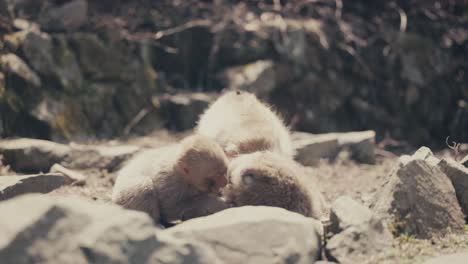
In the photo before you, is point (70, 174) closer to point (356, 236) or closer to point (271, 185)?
point (271, 185)

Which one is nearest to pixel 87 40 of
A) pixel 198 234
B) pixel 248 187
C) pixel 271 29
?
pixel 271 29

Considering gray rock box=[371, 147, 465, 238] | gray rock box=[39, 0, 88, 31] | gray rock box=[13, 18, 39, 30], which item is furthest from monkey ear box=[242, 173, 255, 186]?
gray rock box=[39, 0, 88, 31]

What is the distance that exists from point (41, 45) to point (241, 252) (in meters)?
4.74

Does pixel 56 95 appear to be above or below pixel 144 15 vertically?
below

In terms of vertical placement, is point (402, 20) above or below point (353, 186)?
above

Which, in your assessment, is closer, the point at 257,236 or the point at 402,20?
the point at 257,236

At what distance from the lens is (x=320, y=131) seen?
9.48 metres

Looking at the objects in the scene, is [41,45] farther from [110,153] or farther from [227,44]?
[227,44]

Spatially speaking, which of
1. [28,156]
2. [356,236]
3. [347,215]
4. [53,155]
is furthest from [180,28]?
[356,236]

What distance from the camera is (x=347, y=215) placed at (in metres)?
3.67

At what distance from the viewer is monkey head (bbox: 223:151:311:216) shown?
153 inches

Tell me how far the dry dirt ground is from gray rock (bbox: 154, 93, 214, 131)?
1.17 ft

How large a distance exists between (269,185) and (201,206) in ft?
1.92

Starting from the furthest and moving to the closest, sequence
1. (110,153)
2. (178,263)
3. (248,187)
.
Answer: (110,153) < (248,187) < (178,263)
